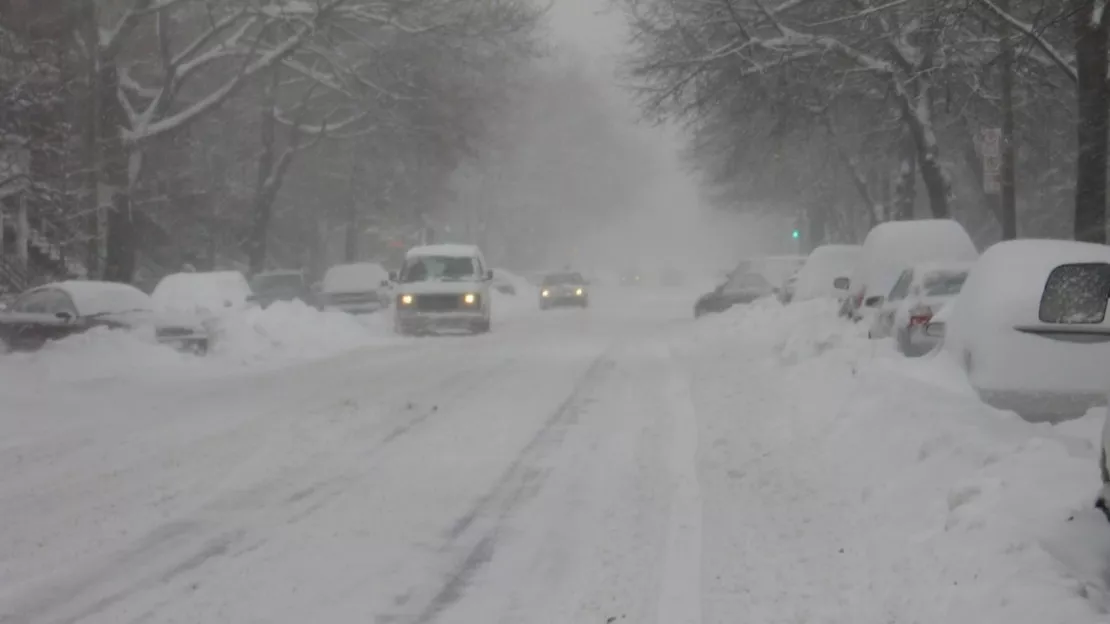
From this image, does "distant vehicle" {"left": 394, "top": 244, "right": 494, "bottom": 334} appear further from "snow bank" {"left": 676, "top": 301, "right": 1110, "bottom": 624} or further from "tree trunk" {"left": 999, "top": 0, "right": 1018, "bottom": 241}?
"snow bank" {"left": 676, "top": 301, "right": 1110, "bottom": 624}

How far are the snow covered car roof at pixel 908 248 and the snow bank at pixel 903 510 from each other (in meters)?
5.13

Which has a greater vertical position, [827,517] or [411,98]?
[411,98]

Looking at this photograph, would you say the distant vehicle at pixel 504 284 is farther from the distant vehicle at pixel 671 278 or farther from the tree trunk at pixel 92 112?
the distant vehicle at pixel 671 278

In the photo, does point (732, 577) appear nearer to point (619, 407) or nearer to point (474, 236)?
point (619, 407)

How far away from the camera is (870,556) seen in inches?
284

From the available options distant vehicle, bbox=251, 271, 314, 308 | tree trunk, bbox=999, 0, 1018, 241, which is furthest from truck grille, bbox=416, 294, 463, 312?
tree trunk, bbox=999, 0, 1018, 241

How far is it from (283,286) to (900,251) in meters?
21.8

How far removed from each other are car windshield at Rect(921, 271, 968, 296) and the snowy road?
317cm

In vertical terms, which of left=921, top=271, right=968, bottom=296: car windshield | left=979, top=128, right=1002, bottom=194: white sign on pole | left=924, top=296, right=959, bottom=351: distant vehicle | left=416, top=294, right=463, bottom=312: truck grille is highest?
left=979, top=128, right=1002, bottom=194: white sign on pole

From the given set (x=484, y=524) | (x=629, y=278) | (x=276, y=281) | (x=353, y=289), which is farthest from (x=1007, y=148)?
(x=629, y=278)

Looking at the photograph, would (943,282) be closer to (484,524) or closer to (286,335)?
(484,524)

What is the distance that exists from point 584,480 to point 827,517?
2186mm

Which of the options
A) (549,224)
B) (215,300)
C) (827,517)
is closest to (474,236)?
(549,224)

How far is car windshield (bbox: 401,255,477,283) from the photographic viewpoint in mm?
→ 29922
